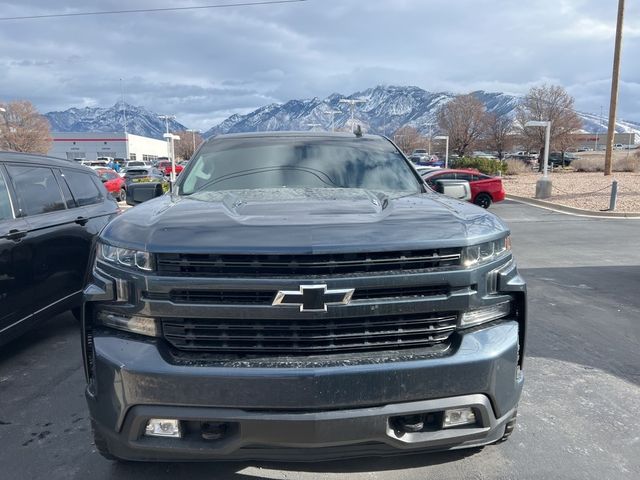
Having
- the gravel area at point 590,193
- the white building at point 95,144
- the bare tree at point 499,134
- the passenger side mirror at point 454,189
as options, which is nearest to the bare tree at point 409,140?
the bare tree at point 499,134

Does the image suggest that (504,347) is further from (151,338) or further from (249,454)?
(151,338)

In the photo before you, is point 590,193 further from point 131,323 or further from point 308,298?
point 131,323

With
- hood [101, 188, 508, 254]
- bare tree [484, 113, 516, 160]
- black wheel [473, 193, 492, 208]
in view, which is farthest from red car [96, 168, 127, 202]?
bare tree [484, 113, 516, 160]

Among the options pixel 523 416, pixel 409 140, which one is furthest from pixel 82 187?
pixel 409 140

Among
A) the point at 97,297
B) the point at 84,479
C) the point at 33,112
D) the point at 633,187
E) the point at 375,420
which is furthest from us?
the point at 33,112

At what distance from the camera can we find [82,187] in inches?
223

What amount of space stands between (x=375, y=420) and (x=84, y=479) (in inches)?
67.9

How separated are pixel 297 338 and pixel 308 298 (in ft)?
0.65

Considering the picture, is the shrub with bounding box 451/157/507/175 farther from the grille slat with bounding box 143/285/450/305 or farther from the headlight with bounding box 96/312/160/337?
the headlight with bounding box 96/312/160/337

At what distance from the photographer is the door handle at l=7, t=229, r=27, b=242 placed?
162 inches

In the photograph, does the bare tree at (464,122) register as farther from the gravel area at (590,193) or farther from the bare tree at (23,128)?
the bare tree at (23,128)

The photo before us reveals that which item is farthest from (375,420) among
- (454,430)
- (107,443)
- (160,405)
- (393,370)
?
(107,443)

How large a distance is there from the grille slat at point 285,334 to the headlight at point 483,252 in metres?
0.39

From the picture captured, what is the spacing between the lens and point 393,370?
2.15 m
